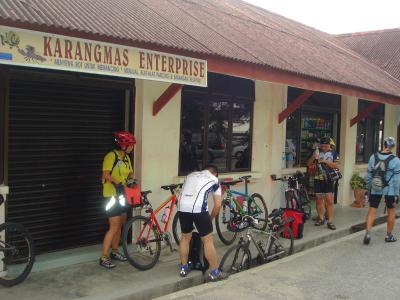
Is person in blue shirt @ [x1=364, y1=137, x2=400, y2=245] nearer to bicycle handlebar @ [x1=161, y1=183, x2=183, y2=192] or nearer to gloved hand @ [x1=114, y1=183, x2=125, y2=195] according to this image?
bicycle handlebar @ [x1=161, y1=183, x2=183, y2=192]

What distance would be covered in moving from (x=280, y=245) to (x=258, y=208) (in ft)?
4.65

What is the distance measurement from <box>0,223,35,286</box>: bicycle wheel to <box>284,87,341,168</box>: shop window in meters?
5.85

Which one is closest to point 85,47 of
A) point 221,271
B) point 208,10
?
point 221,271

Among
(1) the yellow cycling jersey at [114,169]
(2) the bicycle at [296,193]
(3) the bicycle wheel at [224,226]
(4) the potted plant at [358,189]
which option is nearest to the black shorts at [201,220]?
(1) the yellow cycling jersey at [114,169]

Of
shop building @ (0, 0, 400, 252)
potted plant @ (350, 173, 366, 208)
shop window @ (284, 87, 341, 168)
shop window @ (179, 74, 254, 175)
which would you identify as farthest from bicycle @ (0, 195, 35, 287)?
potted plant @ (350, 173, 366, 208)

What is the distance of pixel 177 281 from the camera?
5.48 meters

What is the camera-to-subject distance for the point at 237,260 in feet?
20.1

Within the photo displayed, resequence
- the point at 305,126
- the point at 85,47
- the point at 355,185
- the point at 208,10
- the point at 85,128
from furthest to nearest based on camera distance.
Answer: the point at 355,185, the point at 305,126, the point at 208,10, the point at 85,128, the point at 85,47

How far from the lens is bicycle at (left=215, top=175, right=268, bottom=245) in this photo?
23.8 feet

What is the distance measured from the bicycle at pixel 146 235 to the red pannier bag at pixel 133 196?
17 centimetres

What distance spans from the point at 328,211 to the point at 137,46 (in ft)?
17.4

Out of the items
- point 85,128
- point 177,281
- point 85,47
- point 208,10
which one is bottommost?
point 177,281

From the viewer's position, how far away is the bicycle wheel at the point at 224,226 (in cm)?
732

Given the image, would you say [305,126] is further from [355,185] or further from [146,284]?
[146,284]
